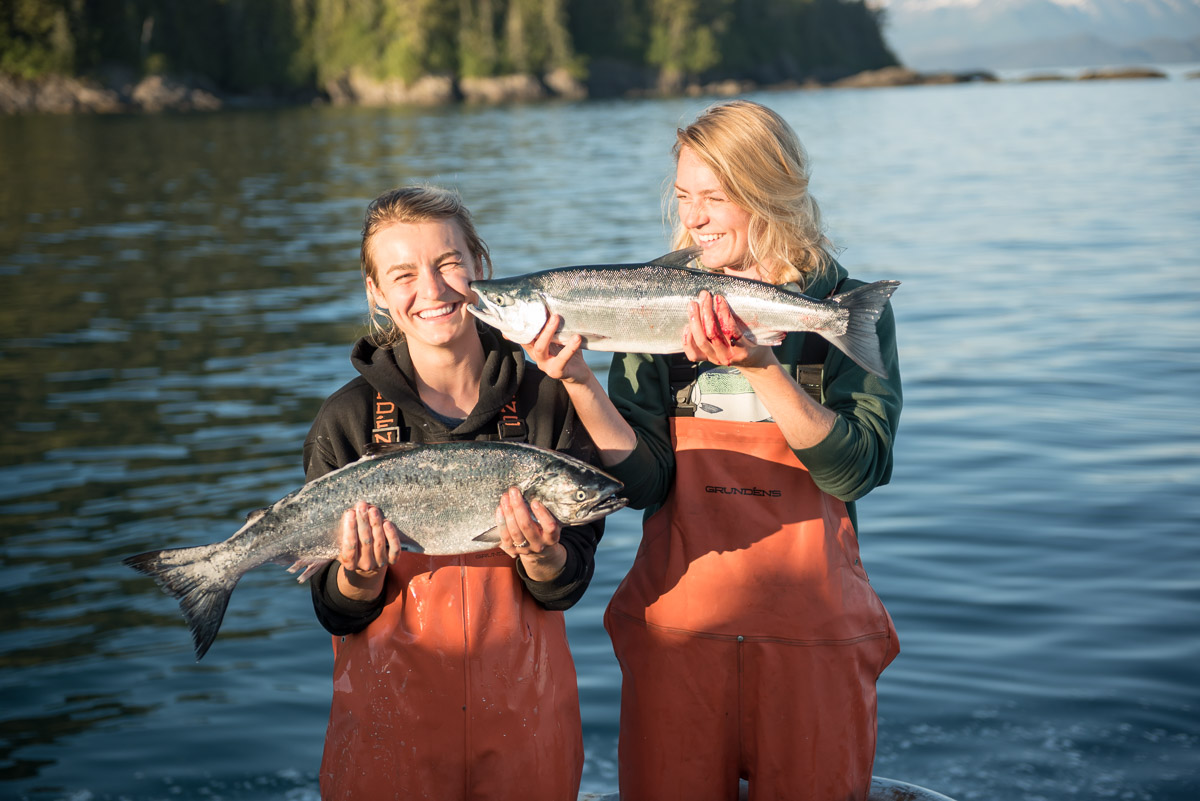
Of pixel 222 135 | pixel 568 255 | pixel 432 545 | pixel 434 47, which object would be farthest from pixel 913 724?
pixel 434 47

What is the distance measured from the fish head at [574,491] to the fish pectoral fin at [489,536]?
0.16 metres

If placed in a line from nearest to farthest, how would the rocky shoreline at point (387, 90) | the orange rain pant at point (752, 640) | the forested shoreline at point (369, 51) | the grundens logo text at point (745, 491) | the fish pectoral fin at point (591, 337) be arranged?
1. the fish pectoral fin at point (591, 337)
2. the orange rain pant at point (752, 640)
3. the grundens logo text at point (745, 491)
4. the rocky shoreline at point (387, 90)
5. the forested shoreline at point (369, 51)

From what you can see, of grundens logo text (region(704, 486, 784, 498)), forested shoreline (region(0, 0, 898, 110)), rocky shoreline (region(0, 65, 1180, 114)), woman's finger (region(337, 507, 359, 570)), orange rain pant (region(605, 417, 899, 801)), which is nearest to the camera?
woman's finger (region(337, 507, 359, 570))

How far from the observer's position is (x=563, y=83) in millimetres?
111500

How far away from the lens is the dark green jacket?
370cm

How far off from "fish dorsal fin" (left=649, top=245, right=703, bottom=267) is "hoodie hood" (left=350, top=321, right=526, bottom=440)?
62cm

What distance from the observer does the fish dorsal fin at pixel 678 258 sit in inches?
148

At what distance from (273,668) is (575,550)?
4.32m

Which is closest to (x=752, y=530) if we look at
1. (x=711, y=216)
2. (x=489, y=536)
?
(x=489, y=536)

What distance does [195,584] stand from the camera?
3588mm

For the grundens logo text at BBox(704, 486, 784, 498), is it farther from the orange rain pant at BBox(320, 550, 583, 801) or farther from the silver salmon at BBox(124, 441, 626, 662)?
the orange rain pant at BBox(320, 550, 583, 801)

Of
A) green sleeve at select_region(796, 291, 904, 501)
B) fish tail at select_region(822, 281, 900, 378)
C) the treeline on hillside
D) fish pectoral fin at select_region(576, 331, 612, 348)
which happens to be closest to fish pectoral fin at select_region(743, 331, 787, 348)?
fish tail at select_region(822, 281, 900, 378)

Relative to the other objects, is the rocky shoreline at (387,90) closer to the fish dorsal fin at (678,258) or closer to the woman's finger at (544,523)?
the fish dorsal fin at (678,258)

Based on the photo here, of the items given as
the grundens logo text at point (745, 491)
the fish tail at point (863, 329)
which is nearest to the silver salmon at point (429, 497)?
the grundens logo text at point (745, 491)
